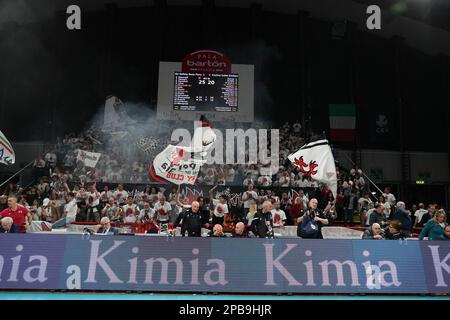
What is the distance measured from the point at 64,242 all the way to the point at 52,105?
693 inches

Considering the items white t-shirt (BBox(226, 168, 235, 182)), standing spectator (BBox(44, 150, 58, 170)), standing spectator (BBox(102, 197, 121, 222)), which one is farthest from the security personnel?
standing spectator (BBox(44, 150, 58, 170))

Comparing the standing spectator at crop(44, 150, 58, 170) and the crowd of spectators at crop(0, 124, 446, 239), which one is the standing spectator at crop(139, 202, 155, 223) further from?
the standing spectator at crop(44, 150, 58, 170)

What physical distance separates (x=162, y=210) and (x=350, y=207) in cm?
784

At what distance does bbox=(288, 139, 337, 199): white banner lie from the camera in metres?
11.4

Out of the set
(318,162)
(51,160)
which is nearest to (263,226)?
(318,162)

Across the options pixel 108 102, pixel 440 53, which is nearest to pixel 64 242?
pixel 108 102

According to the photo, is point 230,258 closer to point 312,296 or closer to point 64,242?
point 312,296

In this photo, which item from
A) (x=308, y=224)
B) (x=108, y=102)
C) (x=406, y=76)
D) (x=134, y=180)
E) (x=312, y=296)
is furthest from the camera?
(x=406, y=76)

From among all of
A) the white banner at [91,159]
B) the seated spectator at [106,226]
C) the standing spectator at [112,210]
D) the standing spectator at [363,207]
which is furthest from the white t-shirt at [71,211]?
the standing spectator at [363,207]

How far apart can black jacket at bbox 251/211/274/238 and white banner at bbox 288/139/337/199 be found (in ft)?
7.48

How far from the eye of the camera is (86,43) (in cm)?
2528

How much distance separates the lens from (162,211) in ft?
47.5

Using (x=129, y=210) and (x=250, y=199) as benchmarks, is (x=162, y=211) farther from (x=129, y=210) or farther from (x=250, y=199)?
(x=250, y=199)

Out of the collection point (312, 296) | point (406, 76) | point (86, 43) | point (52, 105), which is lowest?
point (312, 296)
